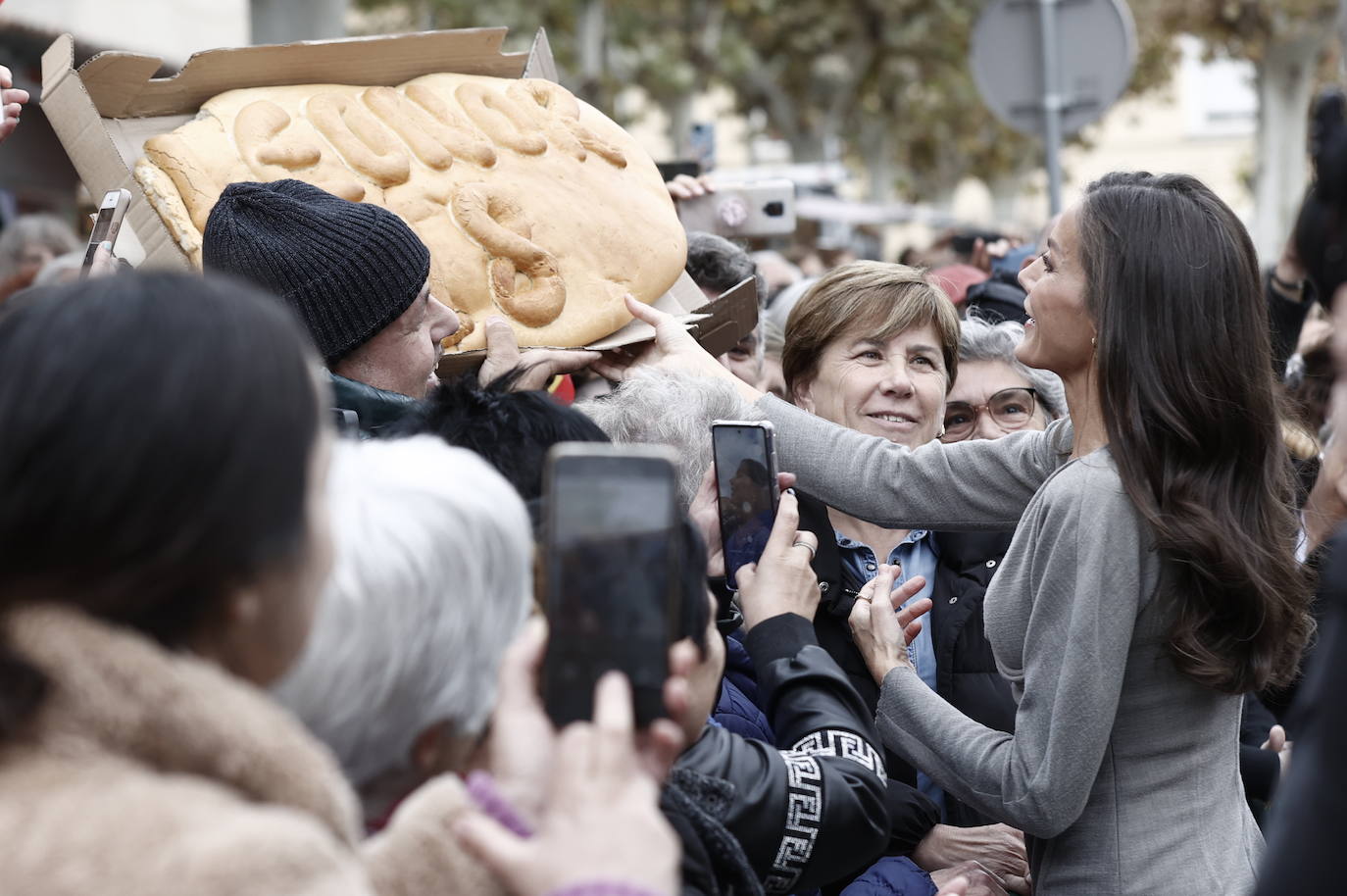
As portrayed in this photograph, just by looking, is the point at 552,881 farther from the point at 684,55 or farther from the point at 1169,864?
the point at 684,55

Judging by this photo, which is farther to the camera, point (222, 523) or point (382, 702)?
point (382, 702)

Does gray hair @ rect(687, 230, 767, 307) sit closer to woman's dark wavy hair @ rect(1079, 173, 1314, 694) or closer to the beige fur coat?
woman's dark wavy hair @ rect(1079, 173, 1314, 694)

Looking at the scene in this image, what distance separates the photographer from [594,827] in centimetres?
128

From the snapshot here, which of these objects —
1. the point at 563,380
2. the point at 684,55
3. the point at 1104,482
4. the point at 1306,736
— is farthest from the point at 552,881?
the point at 684,55

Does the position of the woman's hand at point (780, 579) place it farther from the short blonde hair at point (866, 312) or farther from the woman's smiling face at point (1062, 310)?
the short blonde hair at point (866, 312)

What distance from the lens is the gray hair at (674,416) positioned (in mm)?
2594

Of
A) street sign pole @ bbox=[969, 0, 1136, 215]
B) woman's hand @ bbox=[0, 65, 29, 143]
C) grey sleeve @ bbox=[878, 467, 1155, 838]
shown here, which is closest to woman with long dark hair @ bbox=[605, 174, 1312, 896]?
grey sleeve @ bbox=[878, 467, 1155, 838]

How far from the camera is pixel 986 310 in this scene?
456 centimetres

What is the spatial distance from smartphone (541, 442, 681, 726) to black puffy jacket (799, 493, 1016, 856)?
1667 mm

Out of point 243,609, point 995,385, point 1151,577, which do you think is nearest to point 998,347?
point 995,385

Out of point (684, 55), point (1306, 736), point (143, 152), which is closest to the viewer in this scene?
point (1306, 736)

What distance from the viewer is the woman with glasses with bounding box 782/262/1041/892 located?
293 centimetres

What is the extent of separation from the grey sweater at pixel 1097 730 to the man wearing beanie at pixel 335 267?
111cm

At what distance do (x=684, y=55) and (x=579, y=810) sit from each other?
22982 millimetres
